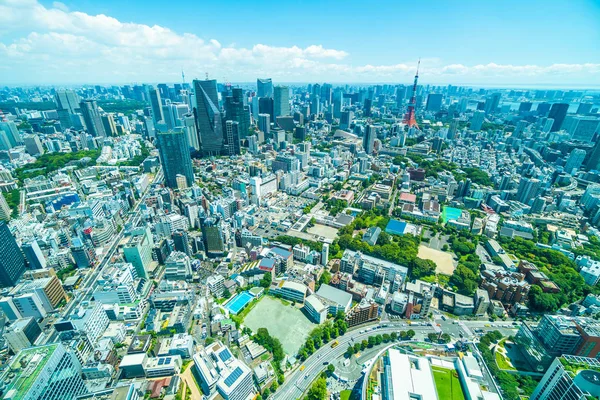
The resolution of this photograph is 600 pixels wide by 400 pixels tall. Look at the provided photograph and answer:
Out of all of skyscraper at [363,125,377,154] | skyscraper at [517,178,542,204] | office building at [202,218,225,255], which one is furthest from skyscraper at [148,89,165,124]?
skyscraper at [517,178,542,204]

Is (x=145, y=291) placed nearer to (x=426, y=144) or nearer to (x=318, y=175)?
(x=318, y=175)

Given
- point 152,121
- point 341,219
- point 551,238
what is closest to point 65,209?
point 341,219

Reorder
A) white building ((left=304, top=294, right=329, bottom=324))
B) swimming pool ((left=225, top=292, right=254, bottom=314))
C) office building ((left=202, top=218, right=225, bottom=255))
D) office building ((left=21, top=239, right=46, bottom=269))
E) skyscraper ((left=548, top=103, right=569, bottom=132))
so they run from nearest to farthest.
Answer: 1. white building ((left=304, top=294, right=329, bottom=324))
2. swimming pool ((left=225, top=292, right=254, bottom=314))
3. office building ((left=21, top=239, right=46, bottom=269))
4. office building ((left=202, top=218, right=225, bottom=255))
5. skyscraper ((left=548, top=103, right=569, bottom=132))

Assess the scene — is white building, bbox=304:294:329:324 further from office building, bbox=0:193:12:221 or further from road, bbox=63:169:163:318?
office building, bbox=0:193:12:221

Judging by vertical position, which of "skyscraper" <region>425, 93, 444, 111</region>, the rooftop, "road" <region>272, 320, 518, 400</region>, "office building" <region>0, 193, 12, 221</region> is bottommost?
"road" <region>272, 320, 518, 400</region>

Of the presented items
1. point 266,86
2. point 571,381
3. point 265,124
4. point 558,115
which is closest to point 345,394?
point 571,381

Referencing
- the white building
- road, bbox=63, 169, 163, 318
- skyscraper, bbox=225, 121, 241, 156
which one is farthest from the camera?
skyscraper, bbox=225, 121, 241, 156

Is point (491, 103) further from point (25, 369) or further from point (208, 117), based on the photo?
point (25, 369)
